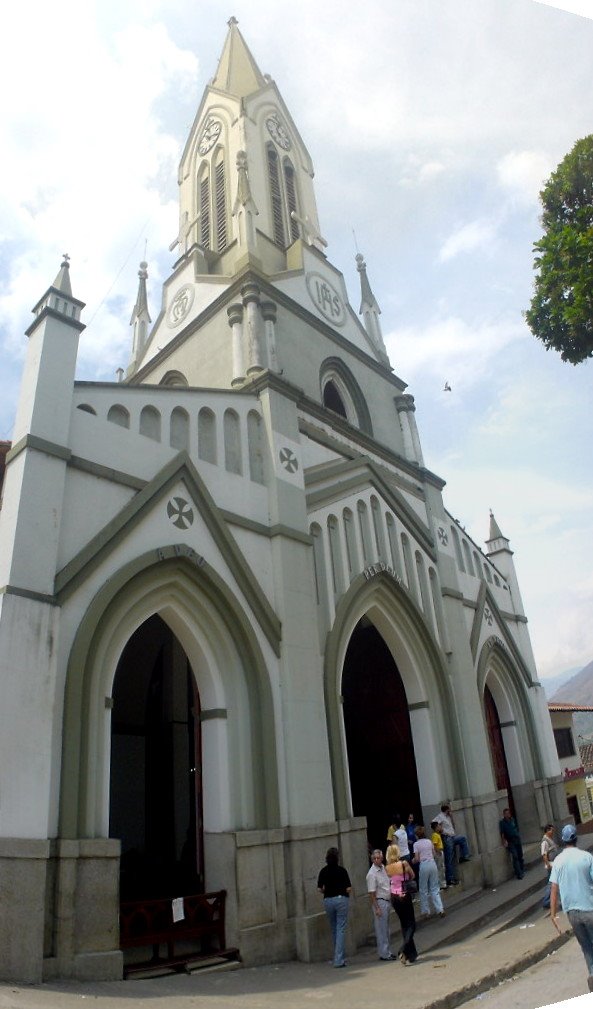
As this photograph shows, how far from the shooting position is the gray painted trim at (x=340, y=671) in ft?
37.2

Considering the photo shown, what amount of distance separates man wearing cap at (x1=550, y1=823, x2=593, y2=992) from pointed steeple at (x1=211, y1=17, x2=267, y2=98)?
23172mm

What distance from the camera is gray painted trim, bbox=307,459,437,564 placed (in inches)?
535

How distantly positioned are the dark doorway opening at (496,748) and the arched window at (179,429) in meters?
12.0

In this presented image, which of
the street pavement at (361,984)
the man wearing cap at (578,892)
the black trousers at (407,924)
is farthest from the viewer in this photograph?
the black trousers at (407,924)

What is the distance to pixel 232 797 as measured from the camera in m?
9.86

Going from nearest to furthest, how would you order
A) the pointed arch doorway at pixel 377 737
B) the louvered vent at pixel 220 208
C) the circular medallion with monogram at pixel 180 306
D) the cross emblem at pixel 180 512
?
the cross emblem at pixel 180 512 → the pointed arch doorway at pixel 377 737 → the circular medallion with monogram at pixel 180 306 → the louvered vent at pixel 220 208

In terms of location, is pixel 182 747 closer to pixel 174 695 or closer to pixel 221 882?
pixel 174 695

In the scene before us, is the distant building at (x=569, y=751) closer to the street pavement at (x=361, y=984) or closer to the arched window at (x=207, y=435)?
the street pavement at (x=361, y=984)

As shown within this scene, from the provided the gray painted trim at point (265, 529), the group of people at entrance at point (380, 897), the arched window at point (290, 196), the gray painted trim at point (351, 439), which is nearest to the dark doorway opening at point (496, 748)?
the gray painted trim at point (351, 439)

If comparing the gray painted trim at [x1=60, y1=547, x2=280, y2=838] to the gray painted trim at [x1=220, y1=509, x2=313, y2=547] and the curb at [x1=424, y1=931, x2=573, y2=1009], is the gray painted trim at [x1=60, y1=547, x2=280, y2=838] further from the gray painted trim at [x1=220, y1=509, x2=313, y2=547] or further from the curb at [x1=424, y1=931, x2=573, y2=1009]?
the curb at [x1=424, y1=931, x2=573, y2=1009]

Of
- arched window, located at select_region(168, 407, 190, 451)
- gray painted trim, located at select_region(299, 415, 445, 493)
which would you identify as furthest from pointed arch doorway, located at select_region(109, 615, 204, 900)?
gray painted trim, located at select_region(299, 415, 445, 493)

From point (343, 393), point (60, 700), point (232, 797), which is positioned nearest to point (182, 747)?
point (232, 797)

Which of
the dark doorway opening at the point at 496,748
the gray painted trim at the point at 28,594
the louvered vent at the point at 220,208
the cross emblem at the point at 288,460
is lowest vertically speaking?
the dark doorway opening at the point at 496,748

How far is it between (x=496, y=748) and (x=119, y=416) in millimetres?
13772
